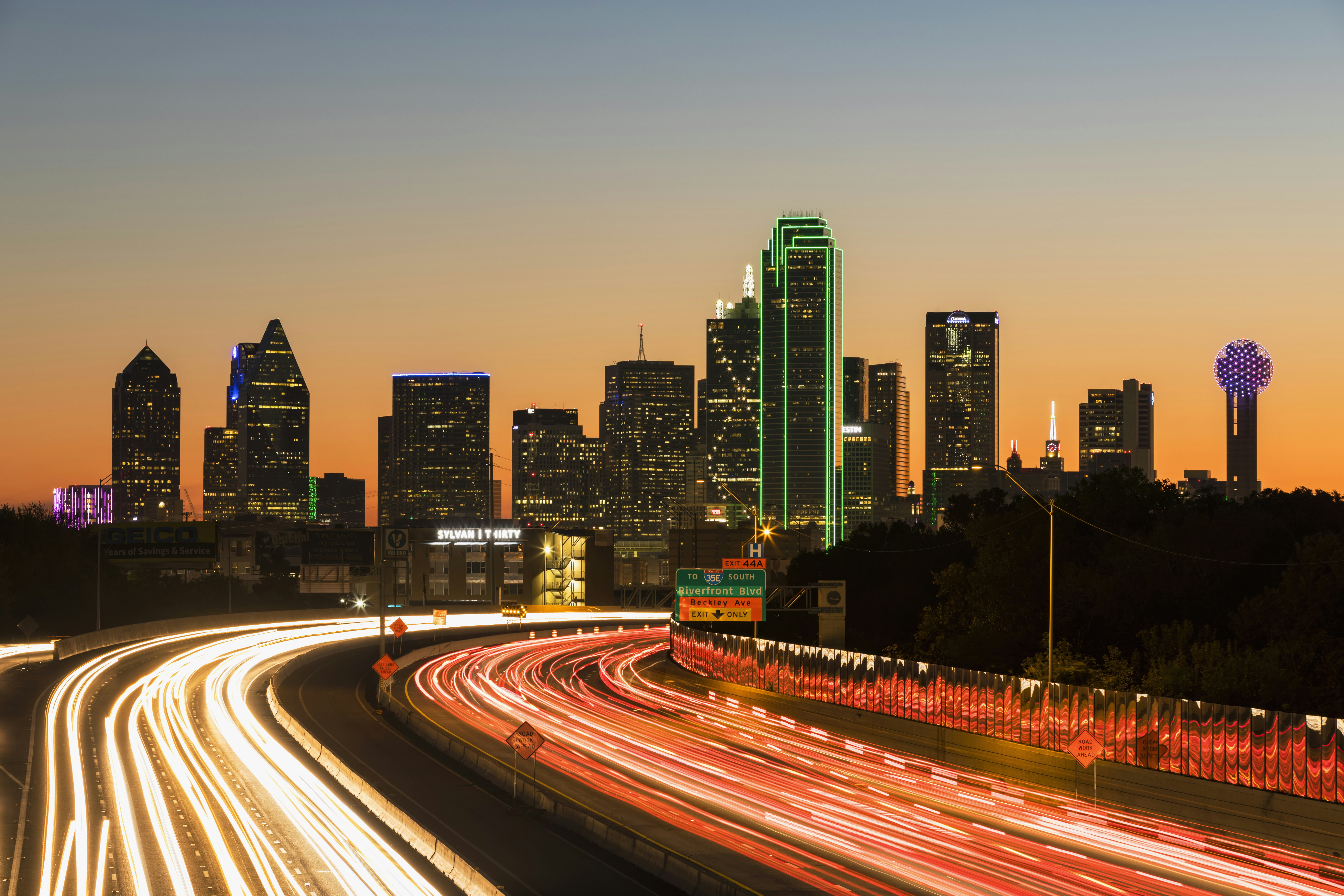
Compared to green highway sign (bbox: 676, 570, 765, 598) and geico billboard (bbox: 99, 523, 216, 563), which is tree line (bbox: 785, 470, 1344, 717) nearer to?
green highway sign (bbox: 676, 570, 765, 598)

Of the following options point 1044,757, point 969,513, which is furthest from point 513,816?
point 969,513

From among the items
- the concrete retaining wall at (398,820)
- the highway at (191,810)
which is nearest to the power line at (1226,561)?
the concrete retaining wall at (398,820)

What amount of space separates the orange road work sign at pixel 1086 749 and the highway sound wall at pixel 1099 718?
69.8 inches

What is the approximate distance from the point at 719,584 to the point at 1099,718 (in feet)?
105

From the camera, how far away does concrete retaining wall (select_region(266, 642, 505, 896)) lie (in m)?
25.8

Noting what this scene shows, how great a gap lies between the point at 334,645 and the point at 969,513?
4992 centimetres

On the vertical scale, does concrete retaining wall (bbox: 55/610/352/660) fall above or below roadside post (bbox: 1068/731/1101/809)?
below

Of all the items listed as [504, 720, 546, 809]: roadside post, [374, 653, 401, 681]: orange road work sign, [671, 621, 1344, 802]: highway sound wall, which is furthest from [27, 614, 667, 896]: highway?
[671, 621, 1344, 802]: highway sound wall

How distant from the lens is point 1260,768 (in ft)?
103

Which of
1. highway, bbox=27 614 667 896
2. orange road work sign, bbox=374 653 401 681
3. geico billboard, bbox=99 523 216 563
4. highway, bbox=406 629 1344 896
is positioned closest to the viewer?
highway, bbox=406 629 1344 896

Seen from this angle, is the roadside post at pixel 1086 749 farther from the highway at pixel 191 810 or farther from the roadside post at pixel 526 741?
the highway at pixel 191 810

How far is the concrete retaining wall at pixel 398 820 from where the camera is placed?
1016 inches

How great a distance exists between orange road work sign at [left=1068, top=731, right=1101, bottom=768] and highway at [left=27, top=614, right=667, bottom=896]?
15.9 m

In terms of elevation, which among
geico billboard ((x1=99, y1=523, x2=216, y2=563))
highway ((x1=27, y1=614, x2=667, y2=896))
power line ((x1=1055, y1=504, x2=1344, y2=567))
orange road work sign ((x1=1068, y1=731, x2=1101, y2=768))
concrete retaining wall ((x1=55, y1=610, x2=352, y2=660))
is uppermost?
power line ((x1=1055, y1=504, x2=1344, y2=567))
